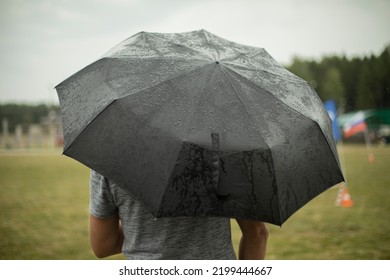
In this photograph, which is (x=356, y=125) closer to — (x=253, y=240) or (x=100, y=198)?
(x=253, y=240)

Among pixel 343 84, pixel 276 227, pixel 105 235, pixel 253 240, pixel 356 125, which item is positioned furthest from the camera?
pixel 343 84

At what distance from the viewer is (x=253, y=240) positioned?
1.67 m

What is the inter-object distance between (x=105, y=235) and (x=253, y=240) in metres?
0.68

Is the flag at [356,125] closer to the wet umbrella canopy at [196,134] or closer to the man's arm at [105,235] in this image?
the wet umbrella canopy at [196,134]

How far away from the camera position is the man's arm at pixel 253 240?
161 cm

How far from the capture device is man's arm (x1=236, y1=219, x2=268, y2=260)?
63.3 inches

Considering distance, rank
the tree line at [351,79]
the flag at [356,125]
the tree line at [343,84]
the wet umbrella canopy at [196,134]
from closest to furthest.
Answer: the wet umbrella canopy at [196,134] < the tree line at [351,79] < the tree line at [343,84] < the flag at [356,125]

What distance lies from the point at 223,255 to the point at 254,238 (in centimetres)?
22

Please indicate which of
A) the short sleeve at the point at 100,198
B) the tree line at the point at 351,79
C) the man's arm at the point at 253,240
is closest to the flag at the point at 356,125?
the tree line at the point at 351,79

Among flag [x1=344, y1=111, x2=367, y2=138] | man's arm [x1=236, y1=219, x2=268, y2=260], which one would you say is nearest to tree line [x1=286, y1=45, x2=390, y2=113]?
flag [x1=344, y1=111, x2=367, y2=138]

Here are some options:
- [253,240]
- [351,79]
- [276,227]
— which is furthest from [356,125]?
[253,240]

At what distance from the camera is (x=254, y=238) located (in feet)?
5.45

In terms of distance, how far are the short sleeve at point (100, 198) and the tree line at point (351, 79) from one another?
4.00 meters
